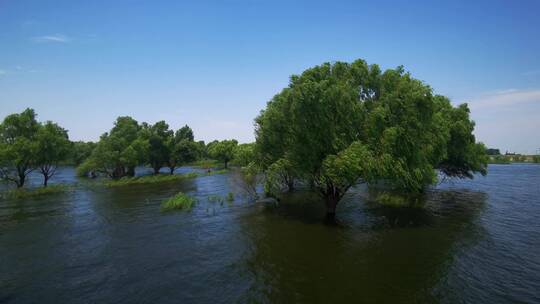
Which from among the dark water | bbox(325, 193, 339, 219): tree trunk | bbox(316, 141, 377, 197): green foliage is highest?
bbox(316, 141, 377, 197): green foliage

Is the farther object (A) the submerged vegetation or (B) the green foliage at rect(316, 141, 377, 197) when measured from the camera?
(A) the submerged vegetation

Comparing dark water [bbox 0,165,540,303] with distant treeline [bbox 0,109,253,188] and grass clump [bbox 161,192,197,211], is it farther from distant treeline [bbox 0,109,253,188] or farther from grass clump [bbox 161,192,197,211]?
distant treeline [bbox 0,109,253,188]

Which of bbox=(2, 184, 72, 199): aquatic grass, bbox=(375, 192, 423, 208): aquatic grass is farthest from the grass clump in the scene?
bbox=(2, 184, 72, 199): aquatic grass

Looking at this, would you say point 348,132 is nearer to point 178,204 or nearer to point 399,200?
point 399,200

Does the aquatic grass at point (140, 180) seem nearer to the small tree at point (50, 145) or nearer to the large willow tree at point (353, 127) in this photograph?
the small tree at point (50, 145)

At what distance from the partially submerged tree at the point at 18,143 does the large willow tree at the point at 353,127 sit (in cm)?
4383

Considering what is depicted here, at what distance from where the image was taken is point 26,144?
45.9m

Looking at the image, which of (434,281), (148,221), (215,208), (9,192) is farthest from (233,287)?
(9,192)

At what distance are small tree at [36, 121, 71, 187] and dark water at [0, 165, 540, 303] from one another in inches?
868

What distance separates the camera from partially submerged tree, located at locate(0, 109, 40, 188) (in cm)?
4503

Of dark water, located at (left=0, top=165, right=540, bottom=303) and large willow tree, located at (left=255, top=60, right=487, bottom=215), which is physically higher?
large willow tree, located at (left=255, top=60, right=487, bottom=215)

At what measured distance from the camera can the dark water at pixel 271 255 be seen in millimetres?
13711

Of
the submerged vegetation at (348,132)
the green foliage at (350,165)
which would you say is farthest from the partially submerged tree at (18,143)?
the green foliage at (350,165)

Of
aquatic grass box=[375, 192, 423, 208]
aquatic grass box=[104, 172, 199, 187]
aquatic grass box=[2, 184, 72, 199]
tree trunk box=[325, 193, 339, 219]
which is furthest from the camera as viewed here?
aquatic grass box=[104, 172, 199, 187]
